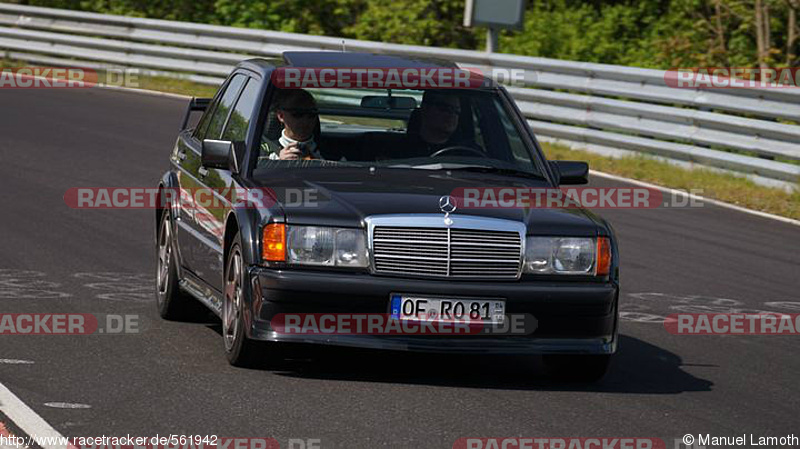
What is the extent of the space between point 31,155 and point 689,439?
12169mm

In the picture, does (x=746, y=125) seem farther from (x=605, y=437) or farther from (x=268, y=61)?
(x=605, y=437)

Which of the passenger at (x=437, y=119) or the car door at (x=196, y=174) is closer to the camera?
the passenger at (x=437, y=119)

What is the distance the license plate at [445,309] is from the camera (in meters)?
7.66

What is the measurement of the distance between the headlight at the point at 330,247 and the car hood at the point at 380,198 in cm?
5

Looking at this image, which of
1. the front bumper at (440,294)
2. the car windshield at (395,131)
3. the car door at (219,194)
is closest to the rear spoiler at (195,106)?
the car door at (219,194)

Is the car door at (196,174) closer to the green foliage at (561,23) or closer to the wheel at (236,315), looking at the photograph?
the wheel at (236,315)

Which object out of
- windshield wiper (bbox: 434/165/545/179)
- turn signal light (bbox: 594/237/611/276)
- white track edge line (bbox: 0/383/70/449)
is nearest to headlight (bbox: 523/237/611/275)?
turn signal light (bbox: 594/237/611/276)

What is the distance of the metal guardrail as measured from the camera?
1805 cm

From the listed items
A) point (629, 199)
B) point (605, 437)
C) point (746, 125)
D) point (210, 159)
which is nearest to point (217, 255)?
point (210, 159)

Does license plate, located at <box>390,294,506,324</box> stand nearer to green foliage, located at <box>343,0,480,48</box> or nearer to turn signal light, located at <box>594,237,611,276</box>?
turn signal light, located at <box>594,237,611,276</box>

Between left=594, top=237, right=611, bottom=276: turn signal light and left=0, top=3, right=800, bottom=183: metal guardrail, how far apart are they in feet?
31.8

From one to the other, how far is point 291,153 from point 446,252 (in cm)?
139

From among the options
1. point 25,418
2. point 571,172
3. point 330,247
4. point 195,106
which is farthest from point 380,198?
point 195,106

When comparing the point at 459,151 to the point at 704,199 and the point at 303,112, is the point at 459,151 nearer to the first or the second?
the point at 303,112
